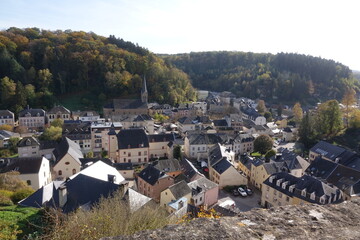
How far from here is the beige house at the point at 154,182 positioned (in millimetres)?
24469

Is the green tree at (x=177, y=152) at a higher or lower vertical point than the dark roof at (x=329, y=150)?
lower

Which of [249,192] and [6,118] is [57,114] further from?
[249,192]

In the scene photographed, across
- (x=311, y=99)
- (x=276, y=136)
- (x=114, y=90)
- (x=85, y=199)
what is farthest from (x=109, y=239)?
(x=311, y=99)

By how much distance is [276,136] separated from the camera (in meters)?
51.4

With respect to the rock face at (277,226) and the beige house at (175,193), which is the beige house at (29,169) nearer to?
the beige house at (175,193)

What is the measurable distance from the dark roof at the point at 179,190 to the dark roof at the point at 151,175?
3.57 meters

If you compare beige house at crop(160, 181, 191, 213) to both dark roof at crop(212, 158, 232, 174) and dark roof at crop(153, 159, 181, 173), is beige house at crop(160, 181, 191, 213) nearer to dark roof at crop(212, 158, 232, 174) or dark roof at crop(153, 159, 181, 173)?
dark roof at crop(153, 159, 181, 173)

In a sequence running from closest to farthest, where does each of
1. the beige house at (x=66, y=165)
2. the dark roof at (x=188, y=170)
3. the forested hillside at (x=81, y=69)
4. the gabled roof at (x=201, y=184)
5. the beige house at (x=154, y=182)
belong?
1. the gabled roof at (x=201, y=184)
2. the beige house at (x=154, y=182)
3. the dark roof at (x=188, y=170)
4. the beige house at (x=66, y=165)
5. the forested hillside at (x=81, y=69)

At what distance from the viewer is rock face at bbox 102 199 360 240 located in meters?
3.11

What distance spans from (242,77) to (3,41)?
85.2 metres

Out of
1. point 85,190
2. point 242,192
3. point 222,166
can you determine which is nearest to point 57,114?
point 222,166

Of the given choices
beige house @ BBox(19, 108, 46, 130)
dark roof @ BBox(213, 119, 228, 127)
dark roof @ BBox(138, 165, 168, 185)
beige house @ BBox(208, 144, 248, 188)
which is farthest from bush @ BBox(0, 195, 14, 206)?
dark roof @ BBox(213, 119, 228, 127)

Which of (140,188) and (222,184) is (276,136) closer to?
(222,184)

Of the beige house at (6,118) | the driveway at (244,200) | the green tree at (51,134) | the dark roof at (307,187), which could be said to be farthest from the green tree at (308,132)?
the beige house at (6,118)
